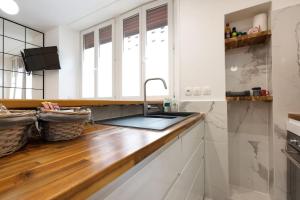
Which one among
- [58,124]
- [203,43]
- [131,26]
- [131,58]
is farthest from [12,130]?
[131,26]

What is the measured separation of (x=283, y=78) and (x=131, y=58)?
1.79 metres

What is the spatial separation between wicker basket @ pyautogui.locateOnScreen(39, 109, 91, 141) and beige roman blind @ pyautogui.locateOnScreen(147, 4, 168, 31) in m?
1.90

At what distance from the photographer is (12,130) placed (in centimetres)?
43

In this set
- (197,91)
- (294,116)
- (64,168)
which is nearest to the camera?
(64,168)

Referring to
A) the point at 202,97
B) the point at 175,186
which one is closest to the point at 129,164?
the point at 175,186

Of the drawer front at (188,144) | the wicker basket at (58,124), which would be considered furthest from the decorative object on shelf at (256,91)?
the wicker basket at (58,124)

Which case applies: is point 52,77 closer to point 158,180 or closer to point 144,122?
point 144,122

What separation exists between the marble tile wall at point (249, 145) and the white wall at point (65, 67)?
267cm

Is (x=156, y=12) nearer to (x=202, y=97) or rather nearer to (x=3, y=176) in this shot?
(x=202, y=97)

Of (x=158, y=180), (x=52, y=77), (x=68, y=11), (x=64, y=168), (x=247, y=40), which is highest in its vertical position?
(x=68, y=11)

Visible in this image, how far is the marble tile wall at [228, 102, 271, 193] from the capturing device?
1.54 m

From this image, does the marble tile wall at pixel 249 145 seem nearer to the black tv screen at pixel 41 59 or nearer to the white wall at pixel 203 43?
the white wall at pixel 203 43

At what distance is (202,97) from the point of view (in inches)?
64.4

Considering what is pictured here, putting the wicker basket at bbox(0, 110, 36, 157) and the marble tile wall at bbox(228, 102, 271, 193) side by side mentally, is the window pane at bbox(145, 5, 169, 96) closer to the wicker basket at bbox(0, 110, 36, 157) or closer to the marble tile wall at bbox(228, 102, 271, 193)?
the marble tile wall at bbox(228, 102, 271, 193)
